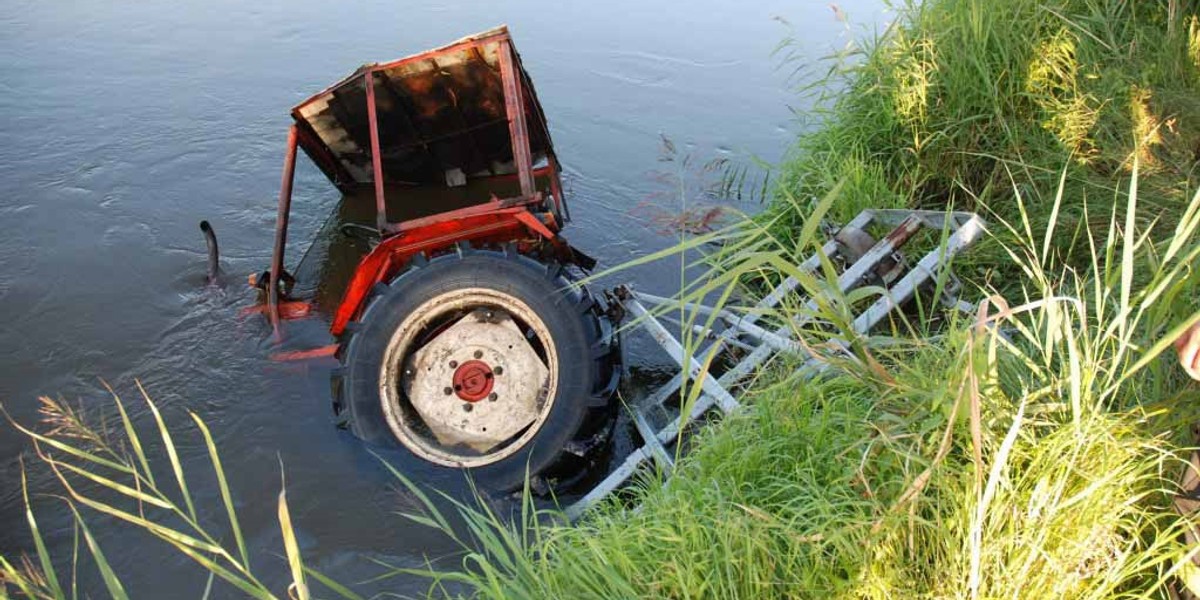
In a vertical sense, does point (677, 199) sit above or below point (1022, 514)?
below

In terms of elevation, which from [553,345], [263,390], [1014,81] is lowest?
[263,390]

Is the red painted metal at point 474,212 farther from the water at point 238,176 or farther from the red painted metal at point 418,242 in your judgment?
the water at point 238,176

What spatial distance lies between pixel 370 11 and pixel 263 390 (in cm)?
812

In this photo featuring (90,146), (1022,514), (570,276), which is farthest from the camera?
(90,146)

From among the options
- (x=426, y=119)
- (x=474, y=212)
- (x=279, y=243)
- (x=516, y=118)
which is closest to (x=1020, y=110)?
(x=516, y=118)

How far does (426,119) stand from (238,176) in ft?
9.08

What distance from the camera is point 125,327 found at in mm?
5910

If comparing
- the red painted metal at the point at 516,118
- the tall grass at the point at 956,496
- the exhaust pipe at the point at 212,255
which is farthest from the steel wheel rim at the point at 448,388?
the exhaust pipe at the point at 212,255

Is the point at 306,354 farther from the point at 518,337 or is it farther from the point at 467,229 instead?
the point at 518,337

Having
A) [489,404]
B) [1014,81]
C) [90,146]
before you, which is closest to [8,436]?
[489,404]

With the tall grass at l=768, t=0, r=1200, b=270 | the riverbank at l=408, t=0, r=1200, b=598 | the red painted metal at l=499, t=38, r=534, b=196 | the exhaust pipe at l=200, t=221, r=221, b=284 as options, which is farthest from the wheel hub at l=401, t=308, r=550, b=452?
the exhaust pipe at l=200, t=221, r=221, b=284

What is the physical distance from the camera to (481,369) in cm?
440

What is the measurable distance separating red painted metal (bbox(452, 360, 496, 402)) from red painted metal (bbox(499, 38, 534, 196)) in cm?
98

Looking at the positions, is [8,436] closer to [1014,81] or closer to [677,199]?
[677,199]
